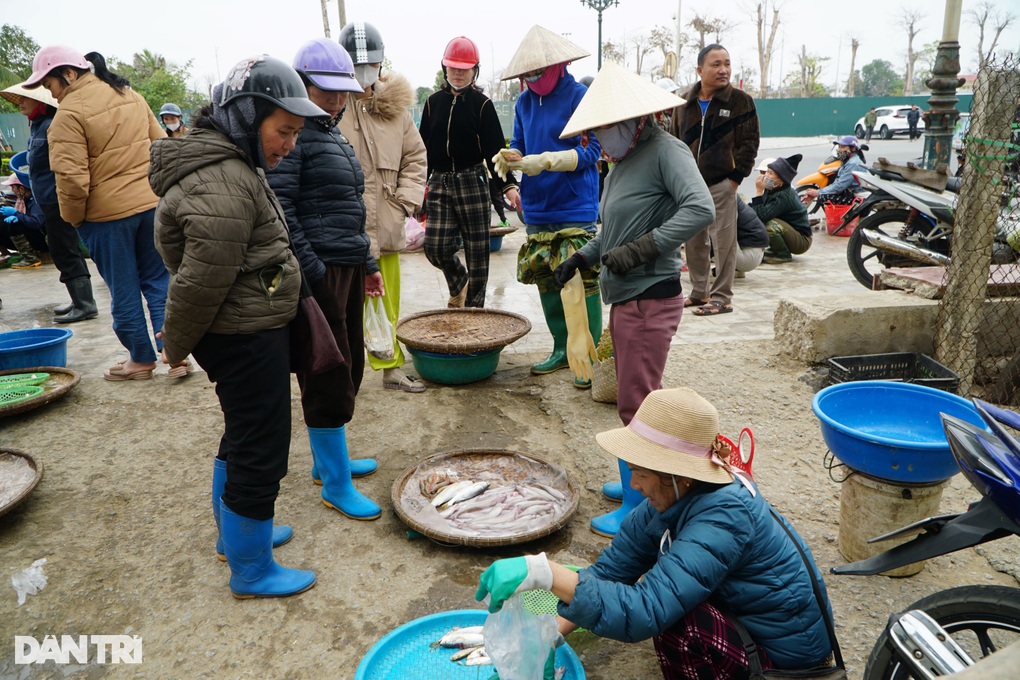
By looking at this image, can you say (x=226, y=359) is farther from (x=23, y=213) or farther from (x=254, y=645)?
(x=23, y=213)

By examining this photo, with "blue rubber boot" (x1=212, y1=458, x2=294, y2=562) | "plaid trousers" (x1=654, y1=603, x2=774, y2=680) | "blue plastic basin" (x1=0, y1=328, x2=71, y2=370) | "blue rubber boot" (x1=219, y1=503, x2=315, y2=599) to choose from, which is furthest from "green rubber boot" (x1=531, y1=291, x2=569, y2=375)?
"blue plastic basin" (x1=0, y1=328, x2=71, y2=370)

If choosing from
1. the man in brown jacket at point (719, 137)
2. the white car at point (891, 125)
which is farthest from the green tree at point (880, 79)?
the man in brown jacket at point (719, 137)

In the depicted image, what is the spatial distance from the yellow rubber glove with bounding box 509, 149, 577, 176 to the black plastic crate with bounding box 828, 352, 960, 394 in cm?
206

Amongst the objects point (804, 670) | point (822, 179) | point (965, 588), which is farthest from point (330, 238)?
point (822, 179)

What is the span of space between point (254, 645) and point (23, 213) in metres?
8.68

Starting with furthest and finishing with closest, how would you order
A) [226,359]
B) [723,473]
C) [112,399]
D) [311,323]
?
1. [112,399]
2. [311,323]
3. [226,359]
4. [723,473]

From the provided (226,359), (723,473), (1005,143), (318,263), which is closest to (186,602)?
(226,359)

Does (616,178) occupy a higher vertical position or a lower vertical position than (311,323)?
higher

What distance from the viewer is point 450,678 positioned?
2262 millimetres

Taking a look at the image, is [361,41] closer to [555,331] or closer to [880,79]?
[555,331]

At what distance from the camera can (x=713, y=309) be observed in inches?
249

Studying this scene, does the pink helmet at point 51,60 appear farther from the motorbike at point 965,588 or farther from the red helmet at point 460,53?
the motorbike at point 965,588

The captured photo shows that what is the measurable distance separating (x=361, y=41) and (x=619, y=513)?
2758mm

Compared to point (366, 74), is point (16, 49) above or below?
above
